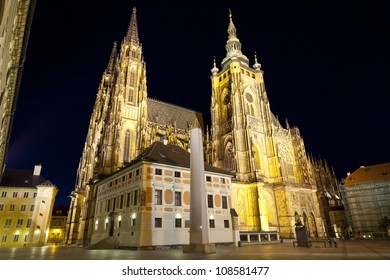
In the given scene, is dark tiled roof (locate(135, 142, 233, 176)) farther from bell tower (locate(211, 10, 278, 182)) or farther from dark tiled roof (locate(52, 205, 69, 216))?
dark tiled roof (locate(52, 205, 69, 216))

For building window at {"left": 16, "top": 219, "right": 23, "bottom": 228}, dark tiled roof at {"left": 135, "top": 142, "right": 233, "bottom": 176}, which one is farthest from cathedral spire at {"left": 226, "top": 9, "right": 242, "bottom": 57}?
building window at {"left": 16, "top": 219, "right": 23, "bottom": 228}

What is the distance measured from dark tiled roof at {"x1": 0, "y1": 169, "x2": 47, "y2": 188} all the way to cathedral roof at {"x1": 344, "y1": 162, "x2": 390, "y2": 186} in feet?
206

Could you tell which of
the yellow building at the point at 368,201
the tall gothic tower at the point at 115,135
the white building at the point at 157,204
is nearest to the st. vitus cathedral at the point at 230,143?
the tall gothic tower at the point at 115,135

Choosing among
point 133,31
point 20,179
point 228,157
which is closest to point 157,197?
point 228,157

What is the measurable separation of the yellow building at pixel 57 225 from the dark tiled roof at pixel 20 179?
24560 mm

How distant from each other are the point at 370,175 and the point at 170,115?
4346 cm

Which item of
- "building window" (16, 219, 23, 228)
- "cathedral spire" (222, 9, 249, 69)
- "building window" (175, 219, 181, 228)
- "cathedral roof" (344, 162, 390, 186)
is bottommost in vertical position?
"building window" (175, 219, 181, 228)

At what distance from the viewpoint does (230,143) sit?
158 ft

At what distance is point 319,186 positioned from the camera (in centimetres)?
6112

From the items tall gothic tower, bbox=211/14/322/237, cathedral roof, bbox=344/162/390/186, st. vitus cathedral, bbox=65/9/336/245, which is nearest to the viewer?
st. vitus cathedral, bbox=65/9/336/245

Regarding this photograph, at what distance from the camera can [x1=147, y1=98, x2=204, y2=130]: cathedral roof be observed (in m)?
54.0

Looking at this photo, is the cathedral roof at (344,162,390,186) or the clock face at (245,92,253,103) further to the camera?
the clock face at (245,92,253,103)

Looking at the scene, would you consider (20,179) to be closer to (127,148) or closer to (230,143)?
(127,148)
